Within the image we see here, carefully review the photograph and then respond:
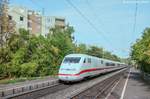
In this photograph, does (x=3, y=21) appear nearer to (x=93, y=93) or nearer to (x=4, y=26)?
(x=4, y=26)

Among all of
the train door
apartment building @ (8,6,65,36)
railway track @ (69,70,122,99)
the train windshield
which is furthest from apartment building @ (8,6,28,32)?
railway track @ (69,70,122,99)

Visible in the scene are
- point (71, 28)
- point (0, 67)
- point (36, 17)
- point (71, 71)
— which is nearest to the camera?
point (71, 71)

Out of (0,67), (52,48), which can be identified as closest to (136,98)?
(0,67)

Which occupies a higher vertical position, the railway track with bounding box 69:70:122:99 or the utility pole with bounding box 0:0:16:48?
the utility pole with bounding box 0:0:16:48

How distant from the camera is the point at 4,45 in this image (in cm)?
4203

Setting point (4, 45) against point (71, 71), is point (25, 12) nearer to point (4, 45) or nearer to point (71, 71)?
point (4, 45)

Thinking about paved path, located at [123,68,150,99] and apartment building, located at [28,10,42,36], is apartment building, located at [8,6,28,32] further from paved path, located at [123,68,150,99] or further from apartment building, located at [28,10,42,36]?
paved path, located at [123,68,150,99]

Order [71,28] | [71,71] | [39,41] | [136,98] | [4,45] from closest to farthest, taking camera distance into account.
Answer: [136,98], [71,71], [4,45], [39,41], [71,28]

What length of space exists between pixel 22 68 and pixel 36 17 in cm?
5976

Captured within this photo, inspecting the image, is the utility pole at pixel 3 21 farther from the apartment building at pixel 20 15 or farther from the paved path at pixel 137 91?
the apartment building at pixel 20 15

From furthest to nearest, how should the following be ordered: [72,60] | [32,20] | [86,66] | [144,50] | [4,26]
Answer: [32,20]
[4,26]
[144,50]
[86,66]
[72,60]

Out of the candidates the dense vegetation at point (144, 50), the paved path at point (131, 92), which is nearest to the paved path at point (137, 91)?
the paved path at point (131, 92)

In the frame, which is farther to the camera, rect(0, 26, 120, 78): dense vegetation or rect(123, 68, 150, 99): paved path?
rect(0, 26, 120, 78): dense vegetation

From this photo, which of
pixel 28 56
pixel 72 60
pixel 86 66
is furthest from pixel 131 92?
pixel 28 56
